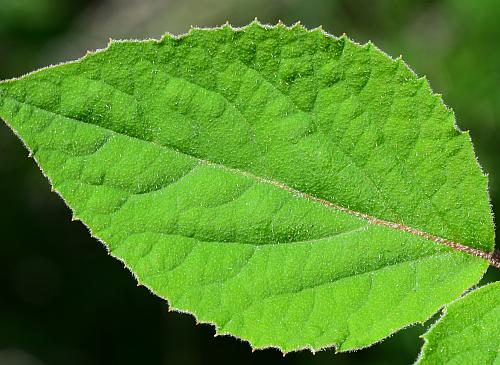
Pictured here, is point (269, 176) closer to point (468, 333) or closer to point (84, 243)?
point (468, 333)

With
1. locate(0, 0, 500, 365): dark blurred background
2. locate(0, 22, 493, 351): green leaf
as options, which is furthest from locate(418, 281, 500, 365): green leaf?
locate(0, 0, 500, 365): dark blurred background

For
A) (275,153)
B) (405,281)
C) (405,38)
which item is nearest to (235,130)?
(275,153)

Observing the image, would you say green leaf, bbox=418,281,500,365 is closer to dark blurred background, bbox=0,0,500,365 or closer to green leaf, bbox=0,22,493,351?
green leaf, bbox=0,22,493,351

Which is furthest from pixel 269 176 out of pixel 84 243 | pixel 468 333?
pixel 84 243

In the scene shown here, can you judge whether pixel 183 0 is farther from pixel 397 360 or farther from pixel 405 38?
pixel 397 360

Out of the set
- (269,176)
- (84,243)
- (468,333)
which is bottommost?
(468,333)
